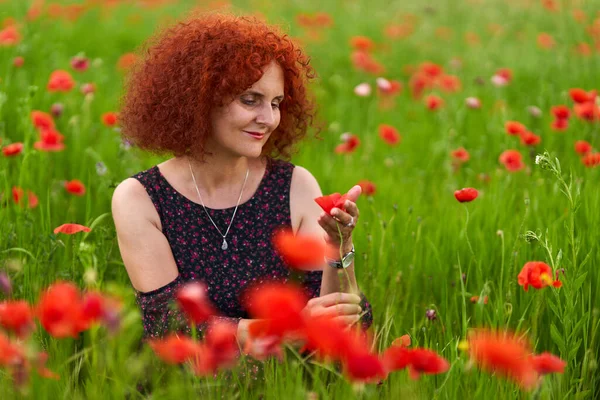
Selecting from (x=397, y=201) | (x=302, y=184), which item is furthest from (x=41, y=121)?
(x=397, y=201)

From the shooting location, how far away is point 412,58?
6.75 metres

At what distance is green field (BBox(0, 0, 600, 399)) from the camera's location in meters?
2.01

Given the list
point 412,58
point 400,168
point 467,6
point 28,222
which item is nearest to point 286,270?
point 28,222

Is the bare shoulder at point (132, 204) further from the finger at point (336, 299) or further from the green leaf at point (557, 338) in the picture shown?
the green leaf at point (557, 338)

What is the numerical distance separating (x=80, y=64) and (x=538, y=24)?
4865mm

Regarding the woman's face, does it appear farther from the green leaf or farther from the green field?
the green leaf

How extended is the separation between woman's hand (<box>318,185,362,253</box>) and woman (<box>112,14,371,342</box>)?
105mm

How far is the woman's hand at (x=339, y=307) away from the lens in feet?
6.93

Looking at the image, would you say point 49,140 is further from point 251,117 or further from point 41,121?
point 251,117

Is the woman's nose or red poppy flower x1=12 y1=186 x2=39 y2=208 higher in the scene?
the woman's nose

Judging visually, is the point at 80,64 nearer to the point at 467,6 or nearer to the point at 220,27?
the point at 220,27

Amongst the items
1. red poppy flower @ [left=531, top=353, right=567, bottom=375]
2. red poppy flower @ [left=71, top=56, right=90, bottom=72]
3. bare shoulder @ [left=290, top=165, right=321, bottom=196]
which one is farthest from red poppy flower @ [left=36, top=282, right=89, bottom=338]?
red poppy flower @ [left=71, top=56, right=90, bottom=72]

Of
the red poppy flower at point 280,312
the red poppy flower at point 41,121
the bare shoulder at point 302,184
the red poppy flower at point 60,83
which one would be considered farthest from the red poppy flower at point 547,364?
the red poppy flower at point 60,83

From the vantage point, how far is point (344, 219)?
6.70ft
